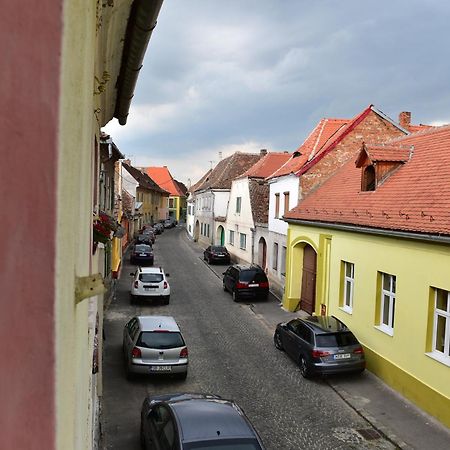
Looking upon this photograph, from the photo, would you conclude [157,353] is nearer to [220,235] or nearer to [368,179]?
[368,179]

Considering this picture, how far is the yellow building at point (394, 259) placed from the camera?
36.9 ft

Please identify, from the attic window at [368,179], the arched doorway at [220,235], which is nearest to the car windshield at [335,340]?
→ the attic window at [368,179]

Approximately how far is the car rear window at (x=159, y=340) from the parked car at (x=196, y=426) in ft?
11.1

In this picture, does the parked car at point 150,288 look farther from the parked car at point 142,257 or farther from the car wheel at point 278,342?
the parked car at point 142,257

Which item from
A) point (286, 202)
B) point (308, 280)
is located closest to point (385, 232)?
point (308, 280)

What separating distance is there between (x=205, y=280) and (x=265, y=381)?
624 inches

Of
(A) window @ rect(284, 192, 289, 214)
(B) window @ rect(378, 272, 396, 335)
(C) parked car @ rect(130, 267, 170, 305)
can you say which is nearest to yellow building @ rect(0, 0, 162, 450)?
(B) window @ rect(378, 272, 396, 335)

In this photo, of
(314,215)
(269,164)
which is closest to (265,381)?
(314,215)

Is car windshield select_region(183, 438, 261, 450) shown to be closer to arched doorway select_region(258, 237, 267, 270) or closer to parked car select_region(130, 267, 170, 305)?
parked car select_region(130, 267, 170, 305)

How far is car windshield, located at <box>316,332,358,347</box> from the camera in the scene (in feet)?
43.0

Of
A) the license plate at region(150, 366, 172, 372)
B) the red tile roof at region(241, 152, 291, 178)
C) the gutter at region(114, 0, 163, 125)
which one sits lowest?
the license plate at region(150, 366, 172, 372)

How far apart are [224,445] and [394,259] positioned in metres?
7.71

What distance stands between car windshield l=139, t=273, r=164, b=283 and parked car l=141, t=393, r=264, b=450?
1270 centimetres

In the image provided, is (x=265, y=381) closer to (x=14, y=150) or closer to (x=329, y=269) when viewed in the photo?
(x=329, y=269)
